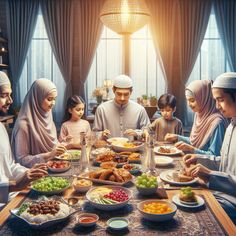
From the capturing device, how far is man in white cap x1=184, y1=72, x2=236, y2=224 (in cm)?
214

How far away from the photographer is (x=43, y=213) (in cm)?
149

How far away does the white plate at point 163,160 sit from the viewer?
2.44 meters

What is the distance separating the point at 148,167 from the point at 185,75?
14.3 feet

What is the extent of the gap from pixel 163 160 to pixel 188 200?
834 millimetres

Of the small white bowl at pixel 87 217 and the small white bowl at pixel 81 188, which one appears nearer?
the small white bowl at pixel 87 217

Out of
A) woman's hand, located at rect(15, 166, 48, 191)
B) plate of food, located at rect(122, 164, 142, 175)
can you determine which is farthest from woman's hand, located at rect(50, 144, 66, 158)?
plate of food, located at rect(122, 164, 142, 175)

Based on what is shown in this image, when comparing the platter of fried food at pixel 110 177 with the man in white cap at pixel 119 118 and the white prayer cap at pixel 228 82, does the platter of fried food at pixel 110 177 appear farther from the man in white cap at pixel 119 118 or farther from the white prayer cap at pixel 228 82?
the man in white cap at pixel 119 118

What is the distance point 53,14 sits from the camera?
6.20 metres

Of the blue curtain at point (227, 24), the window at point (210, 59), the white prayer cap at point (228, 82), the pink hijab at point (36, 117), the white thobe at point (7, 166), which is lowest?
the white thobe at point (7, 166)

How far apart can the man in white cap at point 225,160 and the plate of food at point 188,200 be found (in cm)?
38

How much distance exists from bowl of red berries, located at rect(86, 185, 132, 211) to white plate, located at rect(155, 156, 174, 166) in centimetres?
69

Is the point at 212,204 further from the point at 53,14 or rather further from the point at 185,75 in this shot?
the point at 53,14

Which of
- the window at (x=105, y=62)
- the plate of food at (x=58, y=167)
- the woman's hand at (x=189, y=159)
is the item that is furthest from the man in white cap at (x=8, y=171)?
the window at (x=105, y=62)

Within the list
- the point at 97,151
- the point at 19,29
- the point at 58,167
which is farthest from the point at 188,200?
the point at 19,29
